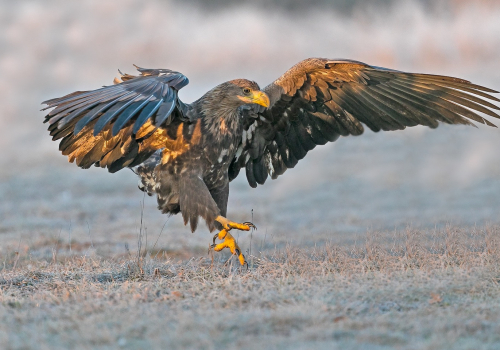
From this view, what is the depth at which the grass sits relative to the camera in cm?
411

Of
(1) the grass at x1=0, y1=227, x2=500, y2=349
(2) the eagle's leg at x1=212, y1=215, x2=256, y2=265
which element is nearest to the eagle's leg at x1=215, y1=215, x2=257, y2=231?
Answer: (2) the eagle's leg at x1=212, y1=215, x2=256, y2=265

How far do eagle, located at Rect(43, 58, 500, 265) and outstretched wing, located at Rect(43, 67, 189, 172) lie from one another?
14mm

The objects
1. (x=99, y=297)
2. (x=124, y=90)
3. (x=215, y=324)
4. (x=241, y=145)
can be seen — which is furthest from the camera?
(x=241, y=145)

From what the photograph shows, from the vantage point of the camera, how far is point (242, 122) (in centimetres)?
749

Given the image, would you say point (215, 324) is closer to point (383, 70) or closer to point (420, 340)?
point (420, 340)

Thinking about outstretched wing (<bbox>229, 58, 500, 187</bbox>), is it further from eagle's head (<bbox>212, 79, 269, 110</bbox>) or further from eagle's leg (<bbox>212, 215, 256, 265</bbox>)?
eagle's leg (<bbox>212, 215, 256, 265</bbox>)

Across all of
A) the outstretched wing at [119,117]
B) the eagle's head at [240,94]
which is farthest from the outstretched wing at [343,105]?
the outstretched wing at [119,117]

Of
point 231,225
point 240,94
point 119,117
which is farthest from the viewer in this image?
point 240,94

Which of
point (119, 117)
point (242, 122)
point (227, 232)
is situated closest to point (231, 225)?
point (227, 232)

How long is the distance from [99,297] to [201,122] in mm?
2581

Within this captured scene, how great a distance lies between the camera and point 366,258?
21.4 ft

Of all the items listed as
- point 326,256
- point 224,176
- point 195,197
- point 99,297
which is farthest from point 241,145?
point 99,297

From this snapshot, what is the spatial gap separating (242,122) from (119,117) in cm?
222

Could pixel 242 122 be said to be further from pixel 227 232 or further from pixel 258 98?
pixel 227 232
